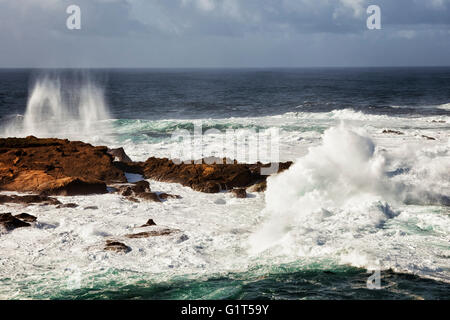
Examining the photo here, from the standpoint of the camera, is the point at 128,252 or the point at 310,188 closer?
the point at 128,252

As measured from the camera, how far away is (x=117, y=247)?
10.6 meters

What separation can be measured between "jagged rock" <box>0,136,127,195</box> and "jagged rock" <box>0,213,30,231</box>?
281cm

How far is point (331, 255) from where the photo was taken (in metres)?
10.4

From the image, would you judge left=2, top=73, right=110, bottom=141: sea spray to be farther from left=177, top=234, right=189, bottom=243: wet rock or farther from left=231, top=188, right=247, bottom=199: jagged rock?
left=177, top=234, right=189, bottom=243: wet rock

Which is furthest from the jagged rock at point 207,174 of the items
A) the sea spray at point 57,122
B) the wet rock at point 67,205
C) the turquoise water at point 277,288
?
→ the sea spray at point 57,122

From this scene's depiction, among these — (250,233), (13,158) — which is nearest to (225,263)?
(250,233)

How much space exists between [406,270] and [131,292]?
516 cm

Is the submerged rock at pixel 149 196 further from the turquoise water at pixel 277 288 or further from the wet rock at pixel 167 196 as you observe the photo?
the turquoise water at pixel 277 288

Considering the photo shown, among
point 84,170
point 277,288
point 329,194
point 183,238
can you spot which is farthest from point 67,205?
point 329,194

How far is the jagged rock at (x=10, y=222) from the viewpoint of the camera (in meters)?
11.7

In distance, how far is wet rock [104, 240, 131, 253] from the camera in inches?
414

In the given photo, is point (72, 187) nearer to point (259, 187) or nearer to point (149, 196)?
point (149, 196)
